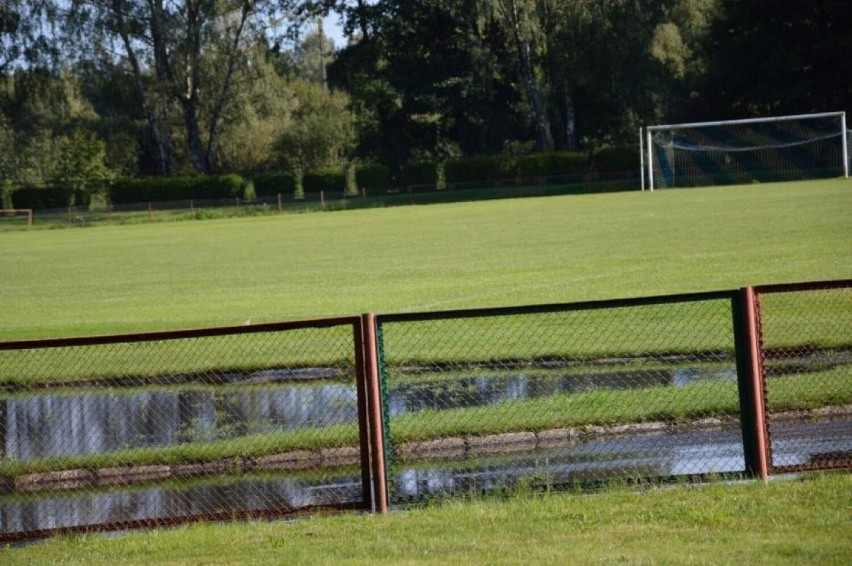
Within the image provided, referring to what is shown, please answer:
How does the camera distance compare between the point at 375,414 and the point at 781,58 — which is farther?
the point at 781,58

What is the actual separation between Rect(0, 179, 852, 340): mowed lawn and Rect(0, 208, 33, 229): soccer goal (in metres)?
19.7

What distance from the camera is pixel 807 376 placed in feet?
41.3

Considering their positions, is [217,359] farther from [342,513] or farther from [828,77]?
[828,77]

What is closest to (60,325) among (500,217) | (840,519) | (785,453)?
(785,453)

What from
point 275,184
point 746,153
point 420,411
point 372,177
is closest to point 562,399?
point 420,411

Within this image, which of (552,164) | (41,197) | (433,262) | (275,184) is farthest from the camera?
(41,197)

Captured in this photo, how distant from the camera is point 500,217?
43.5 meters

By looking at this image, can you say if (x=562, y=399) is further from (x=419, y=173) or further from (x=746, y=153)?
(x=419, y=173)

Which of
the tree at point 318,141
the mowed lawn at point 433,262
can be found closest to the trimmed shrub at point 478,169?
the tree at point 318,141

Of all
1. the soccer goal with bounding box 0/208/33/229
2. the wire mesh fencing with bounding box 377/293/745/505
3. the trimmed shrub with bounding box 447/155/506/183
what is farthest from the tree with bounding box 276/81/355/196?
the wire mesh fencing with bounding box 377/293/745/505

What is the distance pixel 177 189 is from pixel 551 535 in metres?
68.7

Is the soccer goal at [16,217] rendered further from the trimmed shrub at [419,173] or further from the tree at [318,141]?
the trimmed shrub at [419,173]

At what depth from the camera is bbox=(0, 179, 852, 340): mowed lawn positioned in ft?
66.5

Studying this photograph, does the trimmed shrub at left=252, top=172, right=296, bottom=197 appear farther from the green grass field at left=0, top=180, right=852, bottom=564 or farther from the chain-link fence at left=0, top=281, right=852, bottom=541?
the chain-link fence at left=0, top=281, right=852, bottom=541
